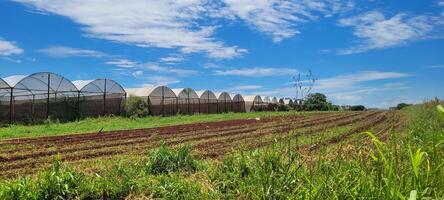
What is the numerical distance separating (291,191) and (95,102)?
2928 cm

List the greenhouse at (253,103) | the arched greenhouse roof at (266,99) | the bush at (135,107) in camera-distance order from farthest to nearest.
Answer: the arched greenhouse roof at (266,99) → the greenhouse at (253,103) → the bush at (135,107)

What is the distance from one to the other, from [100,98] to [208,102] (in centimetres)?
1752

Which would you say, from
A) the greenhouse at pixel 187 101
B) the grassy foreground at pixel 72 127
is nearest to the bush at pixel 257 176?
the grassy foreground at pixel 72 127

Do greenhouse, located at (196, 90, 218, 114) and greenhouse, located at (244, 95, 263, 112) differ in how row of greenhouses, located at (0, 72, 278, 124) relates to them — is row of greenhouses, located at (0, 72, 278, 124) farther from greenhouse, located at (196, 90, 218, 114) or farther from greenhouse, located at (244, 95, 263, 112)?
greenhouse, located at (244, 95, 263, 112)

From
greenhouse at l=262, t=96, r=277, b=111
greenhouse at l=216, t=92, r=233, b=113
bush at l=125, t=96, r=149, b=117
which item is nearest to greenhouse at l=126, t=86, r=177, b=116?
bush at l=125, t=96, r=149, b=117

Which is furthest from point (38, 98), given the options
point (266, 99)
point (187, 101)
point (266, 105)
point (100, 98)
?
point (266, 99)

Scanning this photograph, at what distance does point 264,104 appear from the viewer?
212 feet

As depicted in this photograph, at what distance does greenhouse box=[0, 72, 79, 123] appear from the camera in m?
25.3

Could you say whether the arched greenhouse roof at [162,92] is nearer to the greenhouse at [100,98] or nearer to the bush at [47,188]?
the greenhouse at [100,98]

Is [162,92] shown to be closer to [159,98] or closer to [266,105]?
[159,98]

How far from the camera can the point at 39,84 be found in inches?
1078

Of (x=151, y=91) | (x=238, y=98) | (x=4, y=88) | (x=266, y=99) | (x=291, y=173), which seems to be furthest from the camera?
(x=266, y=99)

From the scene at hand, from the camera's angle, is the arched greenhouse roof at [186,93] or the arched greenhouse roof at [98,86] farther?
the arched greenhouse roof at [186,93]

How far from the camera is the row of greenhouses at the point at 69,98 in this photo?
84.7 feet
